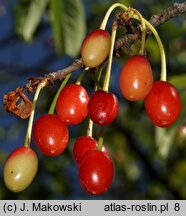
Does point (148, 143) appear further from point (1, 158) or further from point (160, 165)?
point (1, 158)

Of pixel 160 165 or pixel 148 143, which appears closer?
pixel 148 143

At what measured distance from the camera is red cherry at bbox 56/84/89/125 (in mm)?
1126

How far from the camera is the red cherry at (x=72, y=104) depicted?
1.13 m

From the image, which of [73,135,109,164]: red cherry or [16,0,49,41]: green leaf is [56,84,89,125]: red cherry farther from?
[16,0,49,41]: green leaf

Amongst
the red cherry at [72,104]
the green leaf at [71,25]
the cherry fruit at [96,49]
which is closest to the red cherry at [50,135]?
the red cherry at [72,104]

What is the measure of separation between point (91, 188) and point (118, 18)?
354 mm

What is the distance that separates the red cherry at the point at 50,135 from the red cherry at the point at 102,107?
105 millimetres

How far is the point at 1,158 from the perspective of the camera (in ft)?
11.4

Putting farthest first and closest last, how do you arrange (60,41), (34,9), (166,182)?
1. (166,182)
2. (34,9)
3. (60,41)

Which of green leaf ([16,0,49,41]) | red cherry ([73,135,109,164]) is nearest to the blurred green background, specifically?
green leaf ([16,0,49,41])

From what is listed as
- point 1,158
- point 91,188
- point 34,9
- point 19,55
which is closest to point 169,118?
point 91,188

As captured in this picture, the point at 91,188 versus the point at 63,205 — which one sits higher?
the point at 91,188

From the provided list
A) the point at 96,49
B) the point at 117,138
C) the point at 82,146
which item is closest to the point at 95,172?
the point at 82,146

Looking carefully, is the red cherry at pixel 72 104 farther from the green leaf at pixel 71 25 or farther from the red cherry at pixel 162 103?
the green leaf at pixel 71 25
